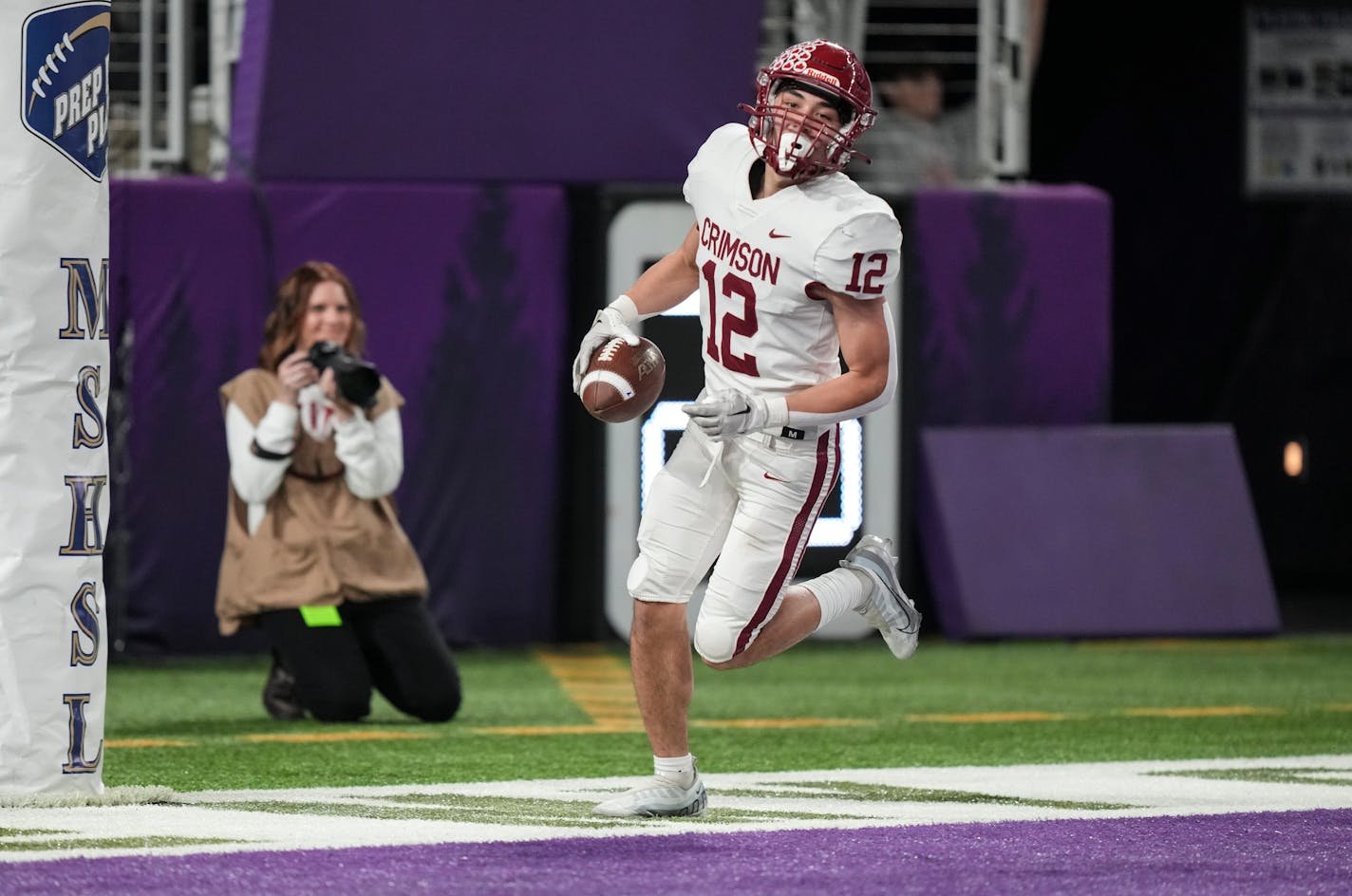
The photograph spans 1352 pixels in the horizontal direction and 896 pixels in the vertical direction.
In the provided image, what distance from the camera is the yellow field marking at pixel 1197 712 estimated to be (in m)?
8.70

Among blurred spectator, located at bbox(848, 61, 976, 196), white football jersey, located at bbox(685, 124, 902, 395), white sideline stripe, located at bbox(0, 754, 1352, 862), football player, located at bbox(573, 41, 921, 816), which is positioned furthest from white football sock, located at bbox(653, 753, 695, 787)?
blurred spectator, located at bbox(848, 61, 976, 196)

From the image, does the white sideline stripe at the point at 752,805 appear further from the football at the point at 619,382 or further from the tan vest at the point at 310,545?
the tan vest at the point at 310,545

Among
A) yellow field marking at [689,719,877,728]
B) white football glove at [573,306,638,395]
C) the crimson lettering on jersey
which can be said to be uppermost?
the crimson lettering on jersey

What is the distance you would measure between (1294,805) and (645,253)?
6.07m

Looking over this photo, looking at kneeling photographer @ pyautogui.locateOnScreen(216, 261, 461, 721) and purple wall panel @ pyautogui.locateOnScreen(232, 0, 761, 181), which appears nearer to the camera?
kneeling photographer @ pyautogui.locateOnScreen(216, 261, 461, 721)

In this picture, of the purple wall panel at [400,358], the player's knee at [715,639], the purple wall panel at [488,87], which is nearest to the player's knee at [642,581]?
Answer: the player's knee at [715,639]

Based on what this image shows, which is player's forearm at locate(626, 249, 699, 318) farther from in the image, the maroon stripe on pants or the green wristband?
the green wristband

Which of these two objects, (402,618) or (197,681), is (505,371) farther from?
(402,618)

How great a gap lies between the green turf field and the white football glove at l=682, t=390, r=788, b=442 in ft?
5.05

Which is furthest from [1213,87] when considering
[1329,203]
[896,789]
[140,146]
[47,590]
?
[47,590]

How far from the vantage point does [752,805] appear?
5812 millimetres

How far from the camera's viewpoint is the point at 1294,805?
19.0ft

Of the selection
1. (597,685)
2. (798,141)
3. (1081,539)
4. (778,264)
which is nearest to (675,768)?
(778,264)

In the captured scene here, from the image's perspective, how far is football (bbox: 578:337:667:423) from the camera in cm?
567
